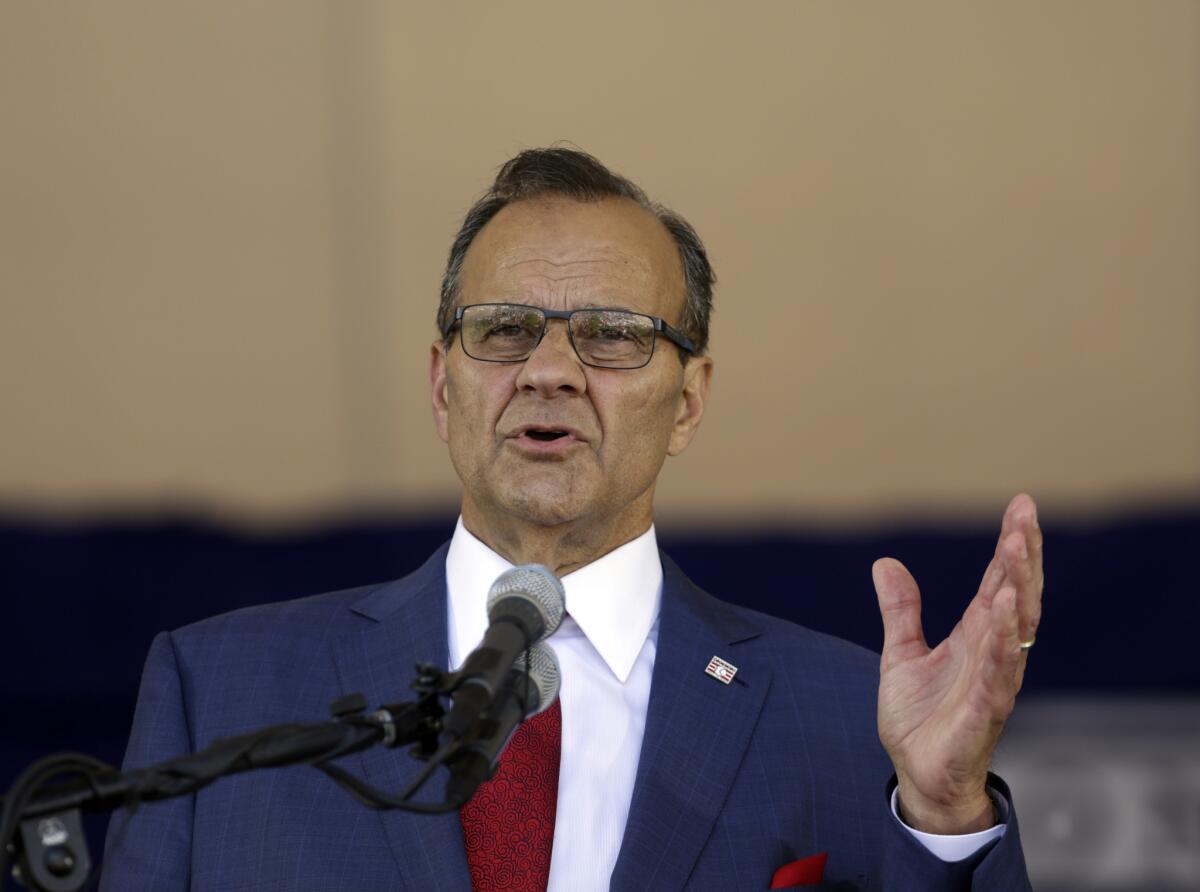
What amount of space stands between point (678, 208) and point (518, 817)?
3.06 m

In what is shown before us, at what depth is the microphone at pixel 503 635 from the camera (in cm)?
141

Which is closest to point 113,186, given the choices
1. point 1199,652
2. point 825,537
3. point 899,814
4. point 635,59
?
point 635,59

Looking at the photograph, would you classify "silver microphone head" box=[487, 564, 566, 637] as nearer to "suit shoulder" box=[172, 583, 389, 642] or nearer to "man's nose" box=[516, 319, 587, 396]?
"man's nose" box=[516, 319, 587, 396]

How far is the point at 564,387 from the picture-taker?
2.29 m

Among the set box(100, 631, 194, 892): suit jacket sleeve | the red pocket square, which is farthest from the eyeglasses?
the red pocket square

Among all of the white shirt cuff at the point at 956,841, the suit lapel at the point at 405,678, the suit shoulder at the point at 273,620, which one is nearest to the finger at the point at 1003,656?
the white shirt cuff at the point at 956,841

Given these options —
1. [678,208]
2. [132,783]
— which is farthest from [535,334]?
[678,208]

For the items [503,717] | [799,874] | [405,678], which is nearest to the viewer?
[503,717]

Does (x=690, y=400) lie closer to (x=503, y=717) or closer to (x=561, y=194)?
(x=561, y=194)

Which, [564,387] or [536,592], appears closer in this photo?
[536,592]

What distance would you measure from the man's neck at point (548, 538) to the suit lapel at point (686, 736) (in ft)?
0.39

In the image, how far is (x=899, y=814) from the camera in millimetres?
1986

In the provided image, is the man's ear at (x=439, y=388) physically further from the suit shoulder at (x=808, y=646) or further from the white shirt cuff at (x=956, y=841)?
the white shirt cuff at (x=956, y=841)

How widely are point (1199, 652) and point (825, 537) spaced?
0.90 m
